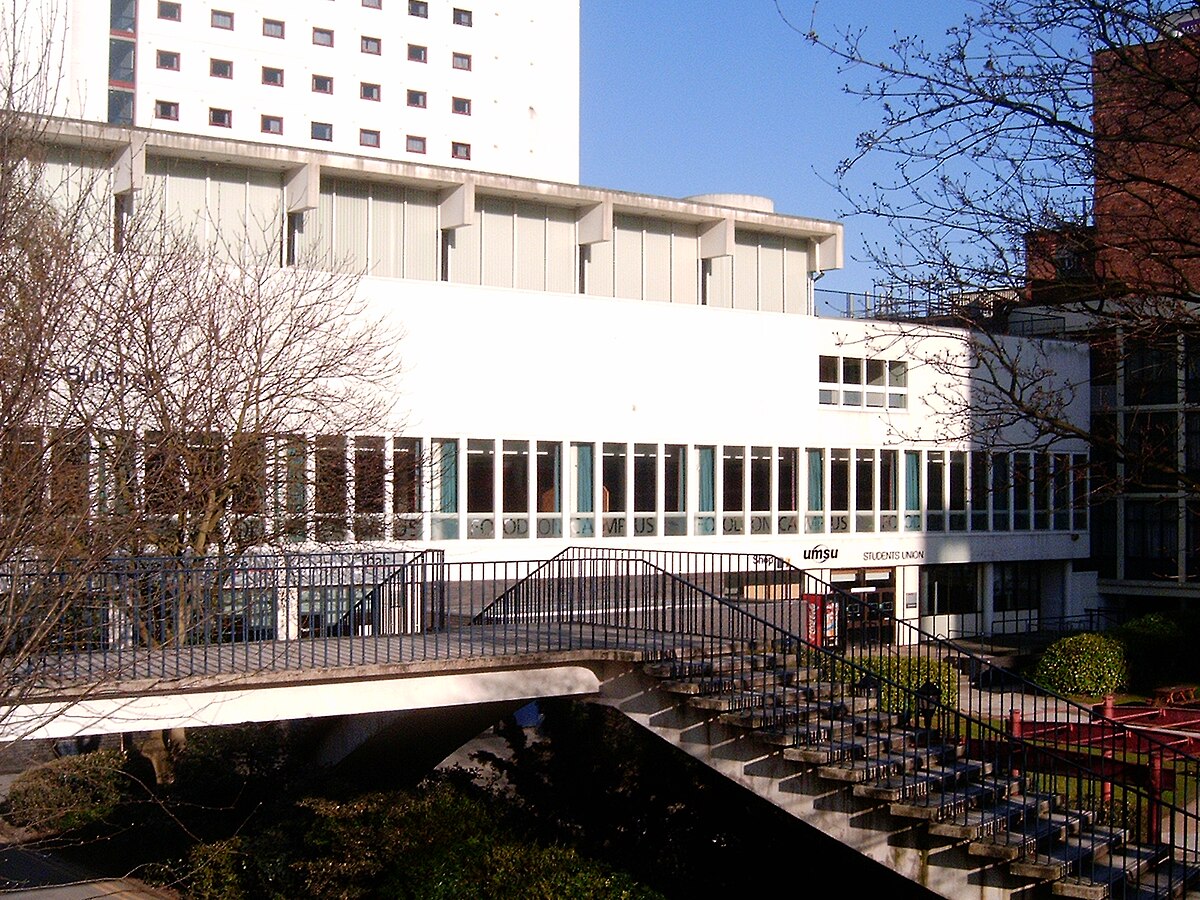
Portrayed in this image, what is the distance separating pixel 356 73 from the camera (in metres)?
54.5

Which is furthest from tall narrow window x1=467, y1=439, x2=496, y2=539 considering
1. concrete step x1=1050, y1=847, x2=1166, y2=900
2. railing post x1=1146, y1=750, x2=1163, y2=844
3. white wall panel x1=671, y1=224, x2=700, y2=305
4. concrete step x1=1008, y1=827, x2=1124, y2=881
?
concrete step x1=1050, y1=847, x2=1166, y2=900

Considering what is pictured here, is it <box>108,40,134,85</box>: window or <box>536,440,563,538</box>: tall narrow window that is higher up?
<box>108,40,134,85</box>: window

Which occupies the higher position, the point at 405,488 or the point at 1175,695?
the point at 405,488

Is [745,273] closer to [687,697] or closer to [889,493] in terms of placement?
[889,493]

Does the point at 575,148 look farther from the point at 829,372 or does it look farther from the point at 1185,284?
the point at 1185,284

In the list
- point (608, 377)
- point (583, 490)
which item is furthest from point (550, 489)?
point (608, 377)

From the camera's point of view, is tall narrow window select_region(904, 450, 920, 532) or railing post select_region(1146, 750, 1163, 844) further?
tall narrow window select_region(904, 450, 920, 532)

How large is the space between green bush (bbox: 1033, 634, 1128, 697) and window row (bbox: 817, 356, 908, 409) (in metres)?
7.51

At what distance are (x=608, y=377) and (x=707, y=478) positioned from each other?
3.66 m

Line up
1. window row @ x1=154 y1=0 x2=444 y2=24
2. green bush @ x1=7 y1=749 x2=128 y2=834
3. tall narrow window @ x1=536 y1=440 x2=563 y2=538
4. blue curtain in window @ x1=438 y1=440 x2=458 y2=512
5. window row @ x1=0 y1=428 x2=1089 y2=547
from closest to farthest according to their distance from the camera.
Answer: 1. window row @ x1=0 y1=428 x2=1089 y2=547
2. green bush @ x1=7 y1=749 x2=128 y2=834
3. blue curtain in window @ x1=438 y1=440 x2=458 y2=512
4. tall narrow window @ x1=536 y1=440 x2=563 y2=538
5. window row @ x1=154 y1=0 x2=444 y2=24

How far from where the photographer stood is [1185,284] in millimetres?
10656

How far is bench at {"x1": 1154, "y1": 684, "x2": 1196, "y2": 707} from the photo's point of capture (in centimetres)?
2833

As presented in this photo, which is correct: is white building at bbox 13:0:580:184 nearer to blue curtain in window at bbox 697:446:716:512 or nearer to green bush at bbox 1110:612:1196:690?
blue curtain in window at bbox 697:446:716:512

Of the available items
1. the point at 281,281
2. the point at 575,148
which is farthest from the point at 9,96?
the point at 575,148
